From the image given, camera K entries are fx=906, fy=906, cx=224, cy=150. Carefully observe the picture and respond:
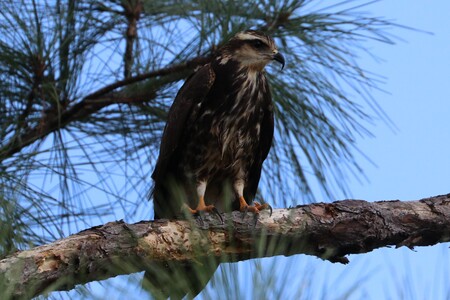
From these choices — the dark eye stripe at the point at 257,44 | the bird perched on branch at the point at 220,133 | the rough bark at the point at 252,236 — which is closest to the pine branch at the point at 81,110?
the bird perched on branch at the point at 220,133

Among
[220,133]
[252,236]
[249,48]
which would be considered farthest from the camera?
[249,48]

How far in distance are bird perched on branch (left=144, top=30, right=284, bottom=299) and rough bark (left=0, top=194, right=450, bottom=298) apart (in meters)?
0.81

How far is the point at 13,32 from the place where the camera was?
3.89 meters

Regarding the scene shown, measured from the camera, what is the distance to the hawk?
3869 millimetres

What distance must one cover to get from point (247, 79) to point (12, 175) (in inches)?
44.4

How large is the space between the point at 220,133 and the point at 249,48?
0.42m

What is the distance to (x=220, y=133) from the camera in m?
3.89

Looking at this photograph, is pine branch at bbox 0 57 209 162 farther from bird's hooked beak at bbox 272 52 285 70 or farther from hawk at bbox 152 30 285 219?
bird's hooked beak at bbox 272 52 285 70

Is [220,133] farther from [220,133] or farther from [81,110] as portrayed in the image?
[81,110]

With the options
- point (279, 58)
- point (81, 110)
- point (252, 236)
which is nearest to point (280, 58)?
point (279, 58)

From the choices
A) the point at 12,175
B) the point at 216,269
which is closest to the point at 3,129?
the point at 12,175

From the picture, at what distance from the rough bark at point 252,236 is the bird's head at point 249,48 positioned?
3.56ft

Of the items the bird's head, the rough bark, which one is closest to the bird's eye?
the bird's head

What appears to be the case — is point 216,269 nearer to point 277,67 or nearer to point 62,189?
point 62,189
